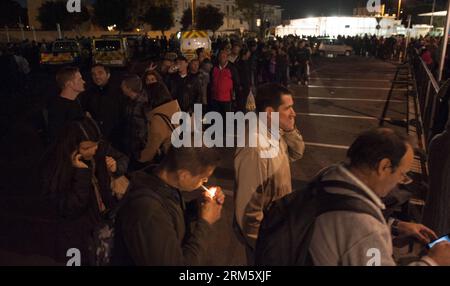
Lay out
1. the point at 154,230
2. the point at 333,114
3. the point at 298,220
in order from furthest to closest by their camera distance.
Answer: the point at 333,114, the point at 154,230, the point at 298,220

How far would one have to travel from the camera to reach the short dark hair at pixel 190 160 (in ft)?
6.75

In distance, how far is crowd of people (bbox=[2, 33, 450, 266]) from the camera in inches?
64.1

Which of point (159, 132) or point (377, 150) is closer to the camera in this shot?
point (377, 150)

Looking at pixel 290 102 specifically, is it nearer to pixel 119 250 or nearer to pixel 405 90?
pixel 119 250

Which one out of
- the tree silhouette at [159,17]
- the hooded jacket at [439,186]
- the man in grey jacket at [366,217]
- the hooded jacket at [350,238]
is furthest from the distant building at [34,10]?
the hooded jacket at [350,238]

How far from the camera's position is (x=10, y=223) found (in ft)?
16.4

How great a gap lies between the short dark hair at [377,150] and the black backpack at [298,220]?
0.17m

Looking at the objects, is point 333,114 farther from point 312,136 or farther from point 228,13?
point 228,13

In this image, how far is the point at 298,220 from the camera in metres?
1.67

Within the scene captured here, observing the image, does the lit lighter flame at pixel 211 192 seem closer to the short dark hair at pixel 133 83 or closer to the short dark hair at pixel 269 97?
the short dark hair at pixel 269 97

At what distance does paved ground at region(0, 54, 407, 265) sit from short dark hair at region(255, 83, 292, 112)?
102 centimetres

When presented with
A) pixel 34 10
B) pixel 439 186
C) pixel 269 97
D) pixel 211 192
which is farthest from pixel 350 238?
pixel 34 10

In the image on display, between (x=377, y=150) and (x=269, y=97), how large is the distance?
1.23 m
